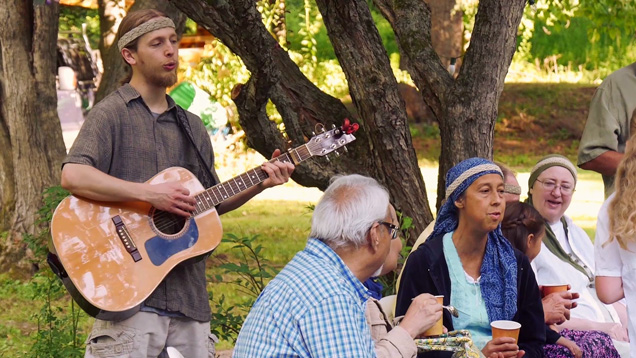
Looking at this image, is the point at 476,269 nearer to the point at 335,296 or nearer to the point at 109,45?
the point at 335,296

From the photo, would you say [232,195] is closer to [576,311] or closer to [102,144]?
[102,144]

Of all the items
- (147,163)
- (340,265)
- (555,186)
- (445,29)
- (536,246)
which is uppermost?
(445,29)

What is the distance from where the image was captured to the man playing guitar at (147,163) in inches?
146

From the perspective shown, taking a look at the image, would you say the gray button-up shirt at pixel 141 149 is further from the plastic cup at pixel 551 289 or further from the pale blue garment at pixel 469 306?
the plastic cup at pixel 551 289

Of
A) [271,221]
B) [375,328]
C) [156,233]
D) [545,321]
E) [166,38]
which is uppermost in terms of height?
[166,38]

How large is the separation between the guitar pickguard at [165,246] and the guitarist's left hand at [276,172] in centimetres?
40

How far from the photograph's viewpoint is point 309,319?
9.05ft

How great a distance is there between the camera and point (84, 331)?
756 cm

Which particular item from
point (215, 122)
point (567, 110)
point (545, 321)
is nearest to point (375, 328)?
point (545, 321)

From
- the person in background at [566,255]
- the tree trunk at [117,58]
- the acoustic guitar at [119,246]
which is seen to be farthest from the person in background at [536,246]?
the tree trunk at [117,58]

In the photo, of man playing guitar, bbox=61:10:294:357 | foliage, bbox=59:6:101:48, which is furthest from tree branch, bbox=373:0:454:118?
foliage, bbox=59:6:101:48

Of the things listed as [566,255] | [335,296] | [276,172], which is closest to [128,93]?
[276,172]

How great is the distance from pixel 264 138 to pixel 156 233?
172 centimetres

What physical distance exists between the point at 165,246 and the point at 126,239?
16 centimetres
